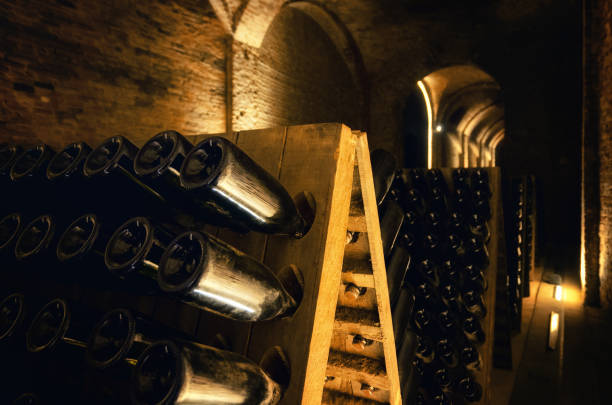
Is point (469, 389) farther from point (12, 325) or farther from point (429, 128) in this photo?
point (429, 128)

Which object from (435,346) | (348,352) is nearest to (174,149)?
(348,352)

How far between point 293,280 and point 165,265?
11.8 inches

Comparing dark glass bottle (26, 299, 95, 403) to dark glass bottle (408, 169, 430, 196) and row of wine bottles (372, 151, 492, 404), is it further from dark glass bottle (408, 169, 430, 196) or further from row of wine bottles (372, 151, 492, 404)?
dark glass bottle (408, 169, 430, 196)

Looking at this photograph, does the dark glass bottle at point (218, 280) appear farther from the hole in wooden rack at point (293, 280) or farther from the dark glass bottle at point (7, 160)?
the dark glass bottle at point (7, 160)

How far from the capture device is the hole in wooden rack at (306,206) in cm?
86

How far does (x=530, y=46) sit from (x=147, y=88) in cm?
838

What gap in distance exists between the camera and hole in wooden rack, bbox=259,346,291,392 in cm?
75

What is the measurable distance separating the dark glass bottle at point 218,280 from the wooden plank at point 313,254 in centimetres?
7

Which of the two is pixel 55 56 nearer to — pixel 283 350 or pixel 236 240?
pixel 236 240

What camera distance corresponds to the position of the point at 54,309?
930 mm

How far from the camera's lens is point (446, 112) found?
12.6 metres

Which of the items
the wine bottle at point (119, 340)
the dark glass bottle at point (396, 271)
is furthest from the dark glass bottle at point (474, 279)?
the wine bottle at point (119, 340)

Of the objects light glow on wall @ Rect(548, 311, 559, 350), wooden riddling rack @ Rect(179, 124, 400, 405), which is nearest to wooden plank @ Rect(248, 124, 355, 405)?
wooden riddling rack @ Rect(179, 124, 400, 405)

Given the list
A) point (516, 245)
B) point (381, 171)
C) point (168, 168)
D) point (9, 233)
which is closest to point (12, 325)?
point (9, 233)
